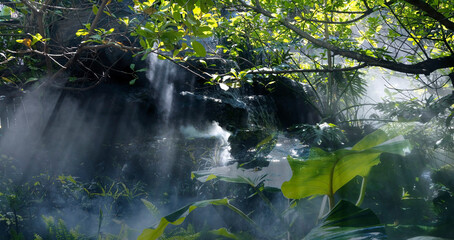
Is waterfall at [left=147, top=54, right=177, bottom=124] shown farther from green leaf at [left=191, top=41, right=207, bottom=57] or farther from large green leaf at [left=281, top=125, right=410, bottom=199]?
large green leaf at [left=281, top=125, right=410, bottom=199]

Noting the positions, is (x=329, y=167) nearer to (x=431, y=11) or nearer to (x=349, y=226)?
(x=349, y=226)

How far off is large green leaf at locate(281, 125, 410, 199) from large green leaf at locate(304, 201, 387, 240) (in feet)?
0.75

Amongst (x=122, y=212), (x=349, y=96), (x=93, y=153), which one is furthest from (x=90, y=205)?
(x=349, y=96)

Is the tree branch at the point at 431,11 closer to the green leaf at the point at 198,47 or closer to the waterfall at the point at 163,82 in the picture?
the green leaf at the point at 198,47

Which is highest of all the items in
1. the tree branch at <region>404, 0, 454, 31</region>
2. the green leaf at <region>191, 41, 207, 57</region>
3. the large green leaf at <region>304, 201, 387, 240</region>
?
the tree branch at <region>404, 0, 454, 31</region>

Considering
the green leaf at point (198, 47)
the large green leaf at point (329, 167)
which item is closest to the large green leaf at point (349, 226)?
the large green leaf at point (329, 167)

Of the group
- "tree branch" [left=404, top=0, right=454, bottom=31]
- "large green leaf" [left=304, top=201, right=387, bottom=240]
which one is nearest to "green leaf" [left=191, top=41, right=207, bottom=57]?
"large green leaf" [left=304, top=201, right=387, bottom=240]

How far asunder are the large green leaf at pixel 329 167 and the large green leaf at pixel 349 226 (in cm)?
23

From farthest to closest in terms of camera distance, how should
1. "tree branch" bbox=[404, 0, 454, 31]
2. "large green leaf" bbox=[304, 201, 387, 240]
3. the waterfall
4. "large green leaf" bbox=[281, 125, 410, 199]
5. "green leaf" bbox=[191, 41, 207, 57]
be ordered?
the waterfall → "tree branch" bbox=[404, 0, 454, 31] → "green leaf" bbox=[191, 41, 207, 57] → "large green leaf" bbox=[281, 125, 410, 199] → "large green leaf" bbox=[304, 201, 387, 240]

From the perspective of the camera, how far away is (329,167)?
1.61 meters

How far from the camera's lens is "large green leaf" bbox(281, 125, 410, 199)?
1.52m

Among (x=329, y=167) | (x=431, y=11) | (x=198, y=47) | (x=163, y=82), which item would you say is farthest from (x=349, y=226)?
(x=163, y=82)

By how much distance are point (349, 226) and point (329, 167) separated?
33cm

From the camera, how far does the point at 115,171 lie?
4.84 meters
